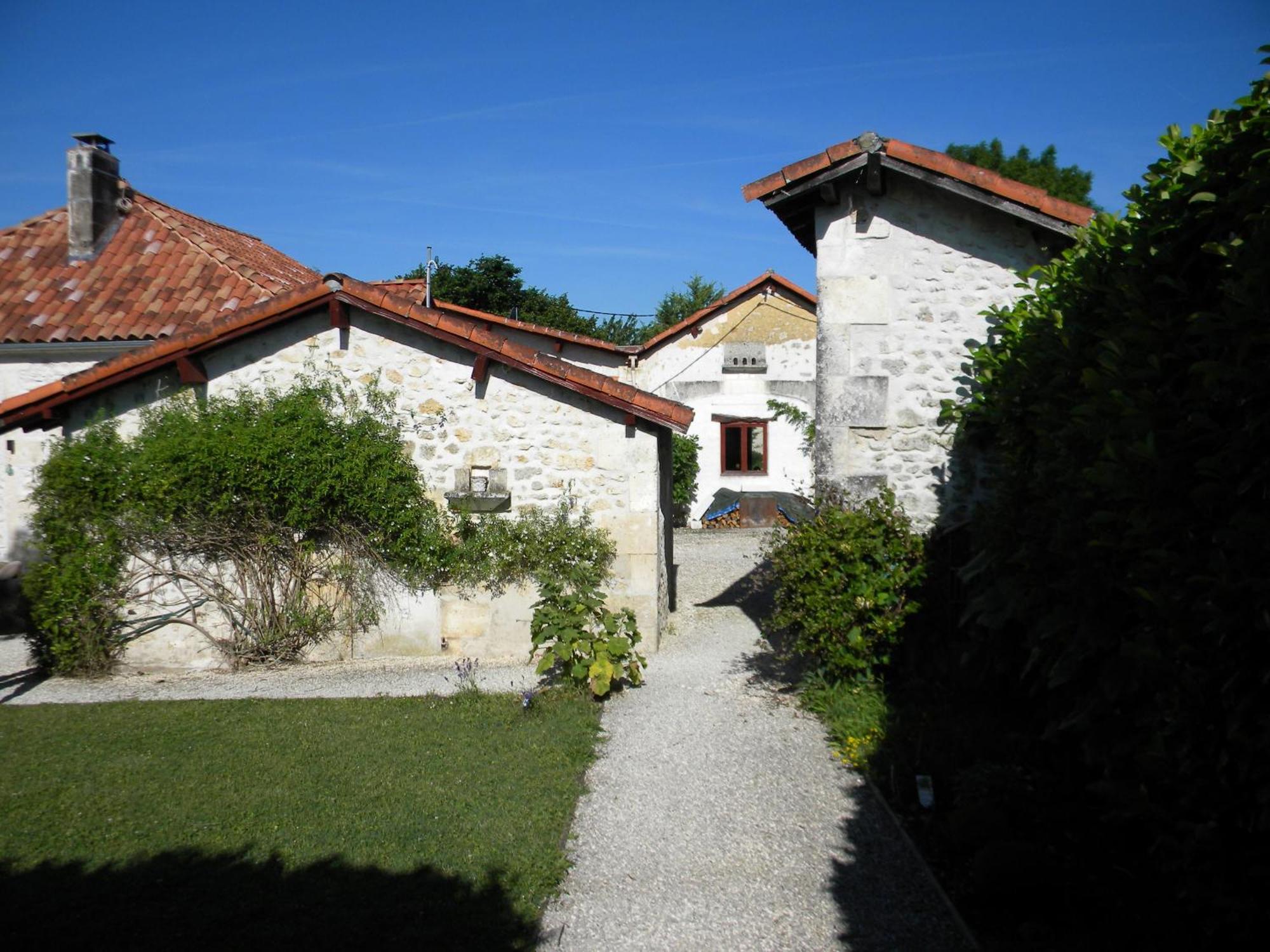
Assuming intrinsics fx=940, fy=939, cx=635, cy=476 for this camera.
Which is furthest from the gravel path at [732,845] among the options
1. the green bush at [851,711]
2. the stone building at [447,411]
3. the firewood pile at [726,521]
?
the firewood pile at [726,521]

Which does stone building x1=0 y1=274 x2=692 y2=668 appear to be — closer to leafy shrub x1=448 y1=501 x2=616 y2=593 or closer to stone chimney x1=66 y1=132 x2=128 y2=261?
leafy shrub x1=448 y1=501 x2=616 y2=593

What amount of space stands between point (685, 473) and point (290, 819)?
1718 cm

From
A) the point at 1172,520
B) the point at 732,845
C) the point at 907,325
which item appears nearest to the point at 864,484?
the point at 907,325

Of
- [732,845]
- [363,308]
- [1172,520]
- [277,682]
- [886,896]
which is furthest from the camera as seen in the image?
[363,308]

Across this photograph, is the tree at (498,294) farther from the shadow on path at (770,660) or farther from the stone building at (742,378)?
the shadow on path at (770,660)

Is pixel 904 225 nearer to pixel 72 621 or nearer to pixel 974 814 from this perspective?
pixel 974 814

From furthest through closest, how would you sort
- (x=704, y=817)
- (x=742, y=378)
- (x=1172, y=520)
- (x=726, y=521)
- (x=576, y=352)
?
(x=742, y=378), (x=726, y=521), (x=576, y=352), (x=704, y=817), (x=1172, y=520)

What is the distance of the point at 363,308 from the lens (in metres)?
9.65

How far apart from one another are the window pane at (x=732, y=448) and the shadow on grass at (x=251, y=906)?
18457mm

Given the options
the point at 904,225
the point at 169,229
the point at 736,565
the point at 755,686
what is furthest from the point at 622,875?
the point at 169,229

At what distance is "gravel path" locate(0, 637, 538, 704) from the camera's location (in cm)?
876

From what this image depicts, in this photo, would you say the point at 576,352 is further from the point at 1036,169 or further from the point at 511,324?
the point at 1036,169

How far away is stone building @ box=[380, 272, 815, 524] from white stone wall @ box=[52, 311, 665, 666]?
1249cm

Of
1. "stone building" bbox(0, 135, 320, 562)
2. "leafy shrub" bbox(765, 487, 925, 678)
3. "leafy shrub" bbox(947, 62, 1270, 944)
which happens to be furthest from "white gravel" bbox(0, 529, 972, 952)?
"stone building" bbox(0, 135, 320, 562)
